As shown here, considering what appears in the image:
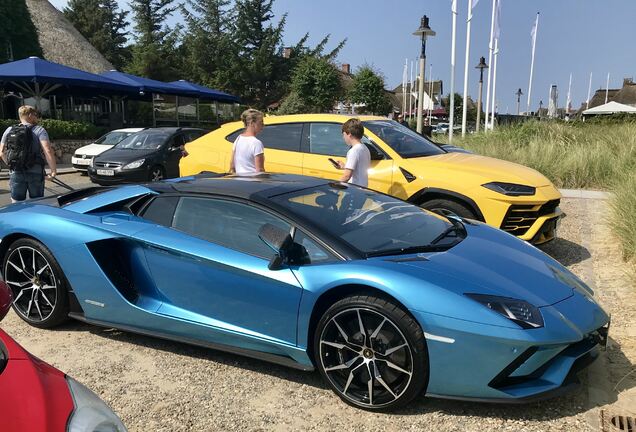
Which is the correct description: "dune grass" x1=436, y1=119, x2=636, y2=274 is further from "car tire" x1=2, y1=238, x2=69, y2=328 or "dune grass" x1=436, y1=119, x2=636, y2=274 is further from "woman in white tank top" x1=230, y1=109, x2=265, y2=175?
"car tire" x1=2, y1=238, x2=69, y2=328

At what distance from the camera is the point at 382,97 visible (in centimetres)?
3653

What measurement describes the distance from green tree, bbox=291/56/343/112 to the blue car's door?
32.3 metres

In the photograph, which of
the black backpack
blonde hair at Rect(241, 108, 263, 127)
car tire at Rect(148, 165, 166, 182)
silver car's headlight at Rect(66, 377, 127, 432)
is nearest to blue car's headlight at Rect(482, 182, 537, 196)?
blonde hair at Rect(241, 108, 263, 127)

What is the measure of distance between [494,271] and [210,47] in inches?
1878

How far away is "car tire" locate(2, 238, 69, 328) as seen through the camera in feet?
13.1

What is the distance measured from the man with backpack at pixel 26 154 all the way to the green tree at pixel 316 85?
2931 cm

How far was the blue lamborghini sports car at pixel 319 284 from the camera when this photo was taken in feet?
9.18

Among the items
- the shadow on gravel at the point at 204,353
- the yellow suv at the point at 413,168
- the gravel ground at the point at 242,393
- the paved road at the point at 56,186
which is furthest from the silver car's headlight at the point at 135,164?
the shadow on gravel at the point at 204,353

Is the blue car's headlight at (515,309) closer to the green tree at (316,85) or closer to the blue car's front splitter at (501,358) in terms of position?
the blue car's front splitter at (501,358)

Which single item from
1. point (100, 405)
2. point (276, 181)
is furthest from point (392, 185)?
point (100, 405)

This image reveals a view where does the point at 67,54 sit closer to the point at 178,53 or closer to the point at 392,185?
the point at 178,53

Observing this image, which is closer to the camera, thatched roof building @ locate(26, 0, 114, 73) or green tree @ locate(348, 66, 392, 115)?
thatched roof building @ locate(26, 0, 114, 73)

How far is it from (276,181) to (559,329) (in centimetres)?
213

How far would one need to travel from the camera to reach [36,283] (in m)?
4.11
